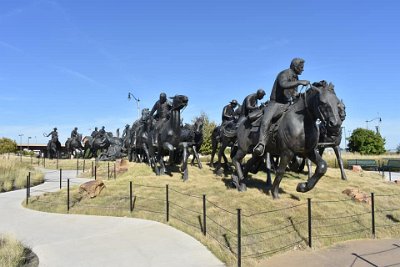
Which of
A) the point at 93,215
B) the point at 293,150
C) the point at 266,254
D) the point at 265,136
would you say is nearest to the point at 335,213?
the point at 293,150

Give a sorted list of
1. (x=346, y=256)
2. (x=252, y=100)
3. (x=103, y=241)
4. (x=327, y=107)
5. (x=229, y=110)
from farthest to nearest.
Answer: (x=229, y=110) → (x=252, y=100) → (x=327, y=107) → (x=103, y=241) → (x=346, y=256)

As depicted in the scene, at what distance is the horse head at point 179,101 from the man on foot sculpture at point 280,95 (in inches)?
169

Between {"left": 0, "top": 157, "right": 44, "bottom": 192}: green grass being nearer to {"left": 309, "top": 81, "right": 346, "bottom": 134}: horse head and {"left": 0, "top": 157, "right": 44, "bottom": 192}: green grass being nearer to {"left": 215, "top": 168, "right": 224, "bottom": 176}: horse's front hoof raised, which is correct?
{"left": 215, "top": 168, "right": 224, "bottom": 176}: horse's front hoof raised

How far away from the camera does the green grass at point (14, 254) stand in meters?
6.14

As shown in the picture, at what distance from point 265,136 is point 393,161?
25161mm

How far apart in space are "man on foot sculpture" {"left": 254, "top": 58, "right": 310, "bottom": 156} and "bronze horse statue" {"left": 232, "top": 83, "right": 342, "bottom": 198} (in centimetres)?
30

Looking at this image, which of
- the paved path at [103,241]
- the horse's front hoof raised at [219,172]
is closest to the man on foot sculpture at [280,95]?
the paved path at [103,241]

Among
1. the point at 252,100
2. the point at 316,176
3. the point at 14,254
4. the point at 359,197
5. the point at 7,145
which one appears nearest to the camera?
the point at 14,254

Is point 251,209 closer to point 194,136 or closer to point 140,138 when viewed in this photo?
point 194,136

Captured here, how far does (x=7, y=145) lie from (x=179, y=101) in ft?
197

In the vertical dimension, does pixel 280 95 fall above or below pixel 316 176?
above

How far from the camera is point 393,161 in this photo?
30.3 m

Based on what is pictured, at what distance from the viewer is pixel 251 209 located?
31.2ft

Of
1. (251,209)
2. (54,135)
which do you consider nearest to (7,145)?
(54,135)
